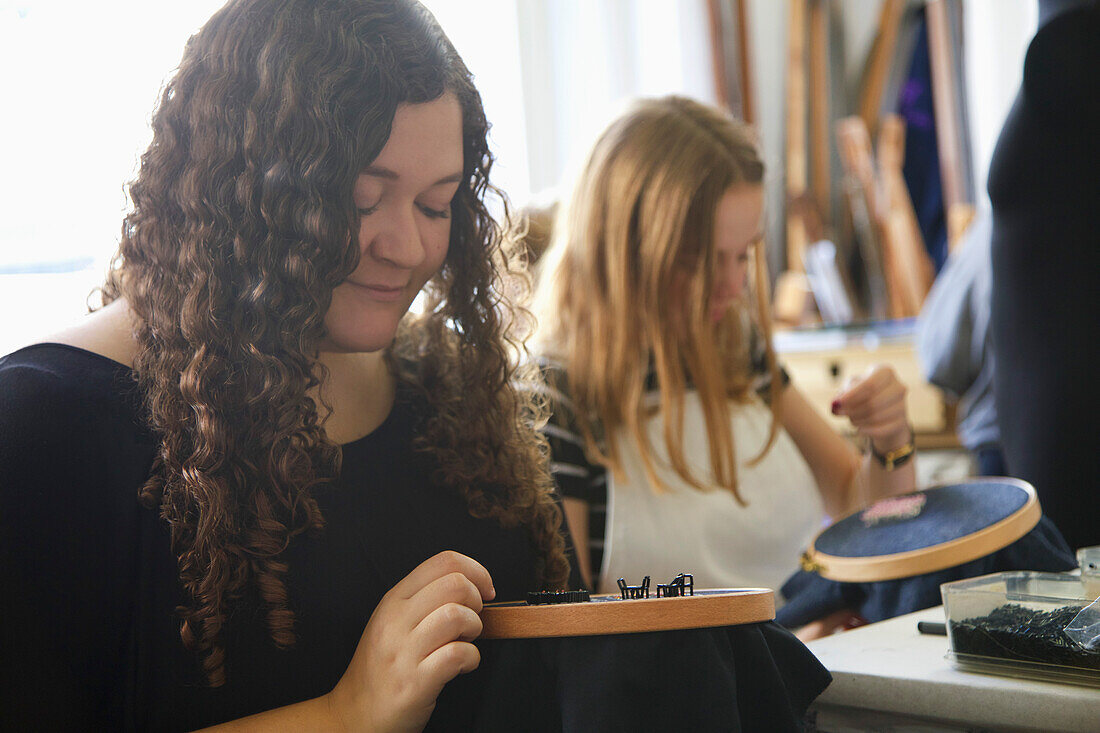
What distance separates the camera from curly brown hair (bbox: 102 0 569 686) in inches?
28.9

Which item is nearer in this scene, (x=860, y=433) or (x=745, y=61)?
(x=860, y=433)

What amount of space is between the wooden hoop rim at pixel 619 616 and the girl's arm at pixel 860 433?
2.38ft

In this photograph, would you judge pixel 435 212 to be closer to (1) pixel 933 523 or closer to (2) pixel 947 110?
(1) pixel 933 523

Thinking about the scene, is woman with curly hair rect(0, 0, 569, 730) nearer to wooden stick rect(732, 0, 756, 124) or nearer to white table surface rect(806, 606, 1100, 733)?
white table surface rect(806, 606, 1100, 733)

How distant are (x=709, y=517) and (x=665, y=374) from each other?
0.69 ft

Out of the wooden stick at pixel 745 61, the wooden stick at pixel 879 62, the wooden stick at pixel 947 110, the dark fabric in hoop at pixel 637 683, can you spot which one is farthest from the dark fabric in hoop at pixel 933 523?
the wooden stick at pixel 879 62

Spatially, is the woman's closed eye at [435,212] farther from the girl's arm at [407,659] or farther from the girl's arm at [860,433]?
the girl's arm at [860,433]

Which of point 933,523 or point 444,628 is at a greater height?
point 444,628

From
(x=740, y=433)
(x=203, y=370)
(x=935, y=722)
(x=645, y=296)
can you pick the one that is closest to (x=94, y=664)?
(x=203, y=370)

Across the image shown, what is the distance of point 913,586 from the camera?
38.6 inches

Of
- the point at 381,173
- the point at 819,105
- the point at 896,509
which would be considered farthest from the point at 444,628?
the point at 819,105

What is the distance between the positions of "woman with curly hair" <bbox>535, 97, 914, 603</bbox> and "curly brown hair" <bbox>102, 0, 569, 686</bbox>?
2.04 feet

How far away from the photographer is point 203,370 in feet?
2.39

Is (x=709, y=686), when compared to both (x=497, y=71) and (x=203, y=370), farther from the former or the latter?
(x=497, y=71)
